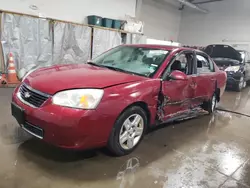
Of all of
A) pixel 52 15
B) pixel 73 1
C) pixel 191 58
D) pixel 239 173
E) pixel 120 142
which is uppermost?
pixel 73 1

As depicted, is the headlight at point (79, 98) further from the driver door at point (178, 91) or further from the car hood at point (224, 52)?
the car hood at point (224, 52)

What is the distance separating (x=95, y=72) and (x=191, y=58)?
1.60 meters

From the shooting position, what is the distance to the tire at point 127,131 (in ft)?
7.16

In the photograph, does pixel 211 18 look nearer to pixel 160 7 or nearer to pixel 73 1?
pixel 160 7

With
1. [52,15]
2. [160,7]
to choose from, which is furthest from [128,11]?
[160,7]

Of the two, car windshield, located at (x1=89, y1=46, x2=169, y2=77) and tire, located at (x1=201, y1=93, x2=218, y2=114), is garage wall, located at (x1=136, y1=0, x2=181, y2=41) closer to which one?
tire, located at (x1=201, y1=93, x2=218, y2=114)

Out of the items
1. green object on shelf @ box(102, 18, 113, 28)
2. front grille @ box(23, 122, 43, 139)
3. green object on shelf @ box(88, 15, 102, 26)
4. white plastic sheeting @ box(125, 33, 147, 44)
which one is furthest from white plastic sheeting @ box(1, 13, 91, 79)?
front grille @ box(23, 122, 43, 139)

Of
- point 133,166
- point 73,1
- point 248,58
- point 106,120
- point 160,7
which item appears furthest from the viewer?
point 160,7

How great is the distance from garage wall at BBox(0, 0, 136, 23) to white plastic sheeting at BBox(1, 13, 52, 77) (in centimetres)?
51

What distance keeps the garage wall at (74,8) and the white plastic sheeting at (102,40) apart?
81cm

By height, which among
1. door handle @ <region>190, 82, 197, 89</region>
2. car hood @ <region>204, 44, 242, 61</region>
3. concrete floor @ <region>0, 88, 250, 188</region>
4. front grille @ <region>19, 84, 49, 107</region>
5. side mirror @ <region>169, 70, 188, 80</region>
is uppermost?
car hood @ <region>204, 44, 242, 61</region>

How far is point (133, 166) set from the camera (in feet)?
7.23

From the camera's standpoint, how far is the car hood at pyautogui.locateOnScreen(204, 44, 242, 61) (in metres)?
7.95

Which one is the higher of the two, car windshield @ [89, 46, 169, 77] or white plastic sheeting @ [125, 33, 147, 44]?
white plastic sheeting @ [125, 33, 147, 44]
